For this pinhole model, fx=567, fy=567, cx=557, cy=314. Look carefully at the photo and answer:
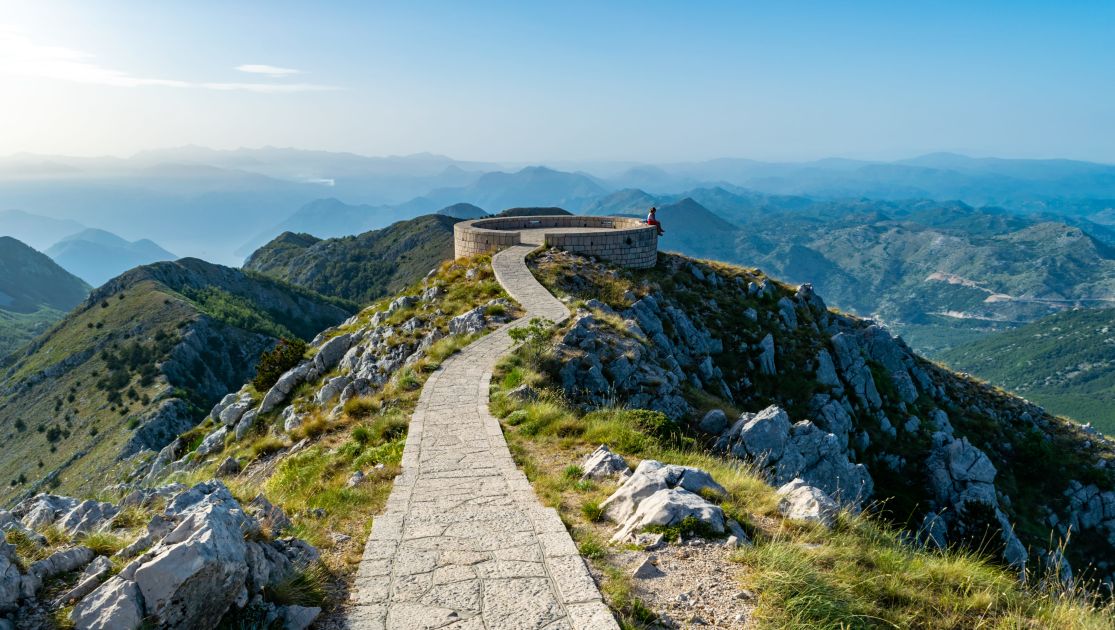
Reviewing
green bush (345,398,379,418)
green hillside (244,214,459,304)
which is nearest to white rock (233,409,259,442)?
green bush (345,398,379,418)

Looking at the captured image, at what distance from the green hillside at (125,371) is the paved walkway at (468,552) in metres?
58.9

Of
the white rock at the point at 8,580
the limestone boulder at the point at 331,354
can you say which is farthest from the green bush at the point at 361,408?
the limestone boulder at the point at 331,354

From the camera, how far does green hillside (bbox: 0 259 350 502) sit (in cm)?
6838

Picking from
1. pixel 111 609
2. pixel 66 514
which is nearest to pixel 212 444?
pixel 66 514

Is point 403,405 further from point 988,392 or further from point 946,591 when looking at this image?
point 988,392

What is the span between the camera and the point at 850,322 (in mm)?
40438

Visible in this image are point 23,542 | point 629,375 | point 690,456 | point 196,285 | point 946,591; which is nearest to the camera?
point 23,542

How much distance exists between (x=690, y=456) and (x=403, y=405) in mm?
6593

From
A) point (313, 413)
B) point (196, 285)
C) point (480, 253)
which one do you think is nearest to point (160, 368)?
point (196, 285)

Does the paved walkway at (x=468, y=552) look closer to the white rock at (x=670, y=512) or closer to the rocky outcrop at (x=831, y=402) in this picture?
the white rock at (x=670, y=512)

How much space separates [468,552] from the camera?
22.3 feet

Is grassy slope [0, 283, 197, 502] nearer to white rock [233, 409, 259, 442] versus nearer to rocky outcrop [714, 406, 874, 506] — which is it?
white rock [233, 409, 259, 442]

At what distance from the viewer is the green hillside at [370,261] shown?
502 feet

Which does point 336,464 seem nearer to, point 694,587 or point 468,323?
point 694,587
